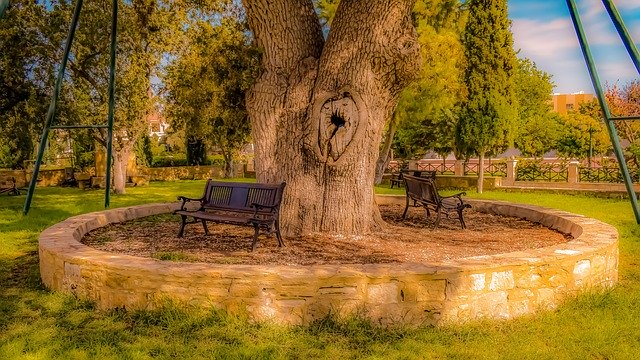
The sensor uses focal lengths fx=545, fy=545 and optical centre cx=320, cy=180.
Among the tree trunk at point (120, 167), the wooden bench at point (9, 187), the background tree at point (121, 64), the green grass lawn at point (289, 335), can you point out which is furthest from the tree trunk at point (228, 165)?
the green grass lawn at point (289, 335)

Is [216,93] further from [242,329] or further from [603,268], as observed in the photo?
[603,268]

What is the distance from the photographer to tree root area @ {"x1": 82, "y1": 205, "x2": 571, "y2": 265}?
627cm

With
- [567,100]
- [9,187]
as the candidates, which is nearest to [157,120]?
[9,187]

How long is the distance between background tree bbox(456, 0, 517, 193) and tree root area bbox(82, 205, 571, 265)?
35.2 ft

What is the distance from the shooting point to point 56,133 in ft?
74.6

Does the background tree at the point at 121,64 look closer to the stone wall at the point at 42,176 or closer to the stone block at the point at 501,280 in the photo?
the stone wall at the point at 42,176

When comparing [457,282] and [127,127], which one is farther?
[127,127]

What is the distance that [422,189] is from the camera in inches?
366

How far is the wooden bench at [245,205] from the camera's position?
6677mm

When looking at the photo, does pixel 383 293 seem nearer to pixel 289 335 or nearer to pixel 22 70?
pixel 289 335

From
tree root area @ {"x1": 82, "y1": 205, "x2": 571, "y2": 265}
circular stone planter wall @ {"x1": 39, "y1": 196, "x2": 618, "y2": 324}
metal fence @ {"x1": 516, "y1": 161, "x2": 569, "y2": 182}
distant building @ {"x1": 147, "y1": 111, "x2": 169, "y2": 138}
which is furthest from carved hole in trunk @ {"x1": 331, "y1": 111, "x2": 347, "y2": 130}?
metal fence @ {"x1": 516, "y1": 161, "x2": 569, "y2": 182}

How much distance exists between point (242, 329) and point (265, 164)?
3.78 metres

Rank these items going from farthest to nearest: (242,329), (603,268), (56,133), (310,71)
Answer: (56,133), (310,71), (603,268), (242,329)

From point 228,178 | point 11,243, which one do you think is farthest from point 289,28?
point 228,178
